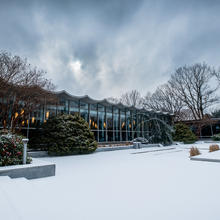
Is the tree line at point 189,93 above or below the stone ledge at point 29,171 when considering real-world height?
above

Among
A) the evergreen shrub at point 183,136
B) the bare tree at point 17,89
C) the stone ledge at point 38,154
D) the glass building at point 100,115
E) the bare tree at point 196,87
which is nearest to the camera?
the bare tree at point 17,89

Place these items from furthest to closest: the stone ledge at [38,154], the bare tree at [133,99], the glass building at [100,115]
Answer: the bare tree at [133,99] < the glass building at [100,115] < the stone ledge at [38,154]

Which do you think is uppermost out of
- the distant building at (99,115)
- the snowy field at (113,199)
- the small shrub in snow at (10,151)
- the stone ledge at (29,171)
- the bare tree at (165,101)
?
the bare tree at (165,101)

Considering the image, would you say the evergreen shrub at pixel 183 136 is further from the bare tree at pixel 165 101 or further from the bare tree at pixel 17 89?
the bare tree at pixel 17 89

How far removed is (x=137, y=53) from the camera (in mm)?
15469

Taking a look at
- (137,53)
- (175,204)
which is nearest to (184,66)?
(137,53)

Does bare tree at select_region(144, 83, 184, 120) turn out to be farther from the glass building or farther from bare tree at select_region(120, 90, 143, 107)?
the glass building

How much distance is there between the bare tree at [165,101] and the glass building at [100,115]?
1132 cm

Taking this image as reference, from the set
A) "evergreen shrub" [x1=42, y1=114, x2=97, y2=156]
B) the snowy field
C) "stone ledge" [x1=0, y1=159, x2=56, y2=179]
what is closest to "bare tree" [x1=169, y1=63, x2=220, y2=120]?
"evergreen shrub" [x1=42, y1=114, x2=97, y2=156]

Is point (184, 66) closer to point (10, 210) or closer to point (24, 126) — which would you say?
point (24, 126)

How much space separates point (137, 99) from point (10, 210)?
3352cm

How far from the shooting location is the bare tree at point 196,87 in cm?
2709

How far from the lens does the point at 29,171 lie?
15.8 feet

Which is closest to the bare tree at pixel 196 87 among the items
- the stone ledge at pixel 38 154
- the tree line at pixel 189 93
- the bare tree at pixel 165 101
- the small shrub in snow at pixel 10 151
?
the tree line at pixel 189 93
